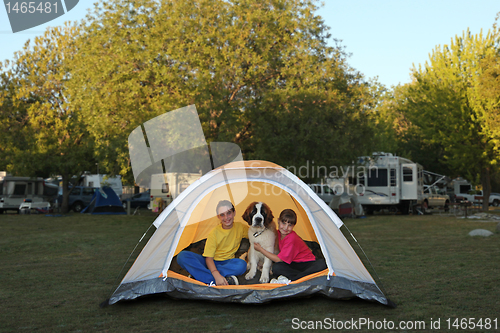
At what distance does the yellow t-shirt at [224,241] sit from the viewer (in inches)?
245

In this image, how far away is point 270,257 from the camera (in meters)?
6.05

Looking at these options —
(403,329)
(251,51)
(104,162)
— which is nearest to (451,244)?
(403,329)

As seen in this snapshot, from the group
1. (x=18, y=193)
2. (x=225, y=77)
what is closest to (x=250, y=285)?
(x=225, y=77)

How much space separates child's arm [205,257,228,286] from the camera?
5.82 m

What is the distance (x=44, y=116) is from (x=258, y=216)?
20.2 m

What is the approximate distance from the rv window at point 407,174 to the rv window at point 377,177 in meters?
0.94

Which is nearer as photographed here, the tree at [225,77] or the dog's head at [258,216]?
the dog's head at [258,216]

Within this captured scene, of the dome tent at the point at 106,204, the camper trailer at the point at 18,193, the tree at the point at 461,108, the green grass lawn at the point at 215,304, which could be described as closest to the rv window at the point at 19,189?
the camper trailer at the point at 18,193

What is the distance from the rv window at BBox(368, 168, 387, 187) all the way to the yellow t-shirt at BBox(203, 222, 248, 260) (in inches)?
643

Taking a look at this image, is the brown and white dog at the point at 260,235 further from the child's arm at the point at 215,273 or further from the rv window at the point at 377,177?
the rv window at the point at 377,177

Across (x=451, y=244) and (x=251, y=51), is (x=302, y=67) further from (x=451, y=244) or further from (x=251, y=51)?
(x=451, y=244)

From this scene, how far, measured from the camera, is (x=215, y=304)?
5.62m

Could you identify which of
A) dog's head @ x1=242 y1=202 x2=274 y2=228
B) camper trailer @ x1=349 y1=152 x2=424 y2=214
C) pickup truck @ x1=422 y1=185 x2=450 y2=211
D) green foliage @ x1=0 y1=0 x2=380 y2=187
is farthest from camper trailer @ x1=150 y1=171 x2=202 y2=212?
pickup truck @ x1=422 y1=185 x2=450 y2=211

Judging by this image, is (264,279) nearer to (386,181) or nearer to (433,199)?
(386,181)
